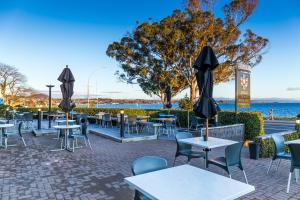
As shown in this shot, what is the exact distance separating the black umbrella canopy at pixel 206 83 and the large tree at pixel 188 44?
12.0 meters

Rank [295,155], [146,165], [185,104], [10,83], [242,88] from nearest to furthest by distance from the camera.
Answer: [146,165], [295,155], [242,88], [185,104], [10,83]

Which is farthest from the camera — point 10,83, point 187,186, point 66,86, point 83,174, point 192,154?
point 10,83

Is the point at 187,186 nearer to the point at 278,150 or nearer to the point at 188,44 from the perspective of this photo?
the point at 278,150

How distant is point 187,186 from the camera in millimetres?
2133

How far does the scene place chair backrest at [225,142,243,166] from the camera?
390cm

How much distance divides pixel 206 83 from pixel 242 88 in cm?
474

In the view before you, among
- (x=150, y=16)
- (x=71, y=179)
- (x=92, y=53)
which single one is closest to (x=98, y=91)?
(x=92, y=53)

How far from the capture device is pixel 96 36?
18859 mm

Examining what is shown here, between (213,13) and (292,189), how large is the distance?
50.8ft

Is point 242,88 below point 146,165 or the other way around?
Answer: the other way around

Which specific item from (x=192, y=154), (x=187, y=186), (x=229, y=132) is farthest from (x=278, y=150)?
(x=187, y=186)

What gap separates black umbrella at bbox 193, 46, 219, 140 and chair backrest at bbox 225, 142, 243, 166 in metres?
0.84

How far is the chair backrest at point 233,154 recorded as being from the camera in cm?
390

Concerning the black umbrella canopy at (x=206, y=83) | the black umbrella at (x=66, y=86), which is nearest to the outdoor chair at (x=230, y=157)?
the black umbrella canopy at (x=206, y=83)
